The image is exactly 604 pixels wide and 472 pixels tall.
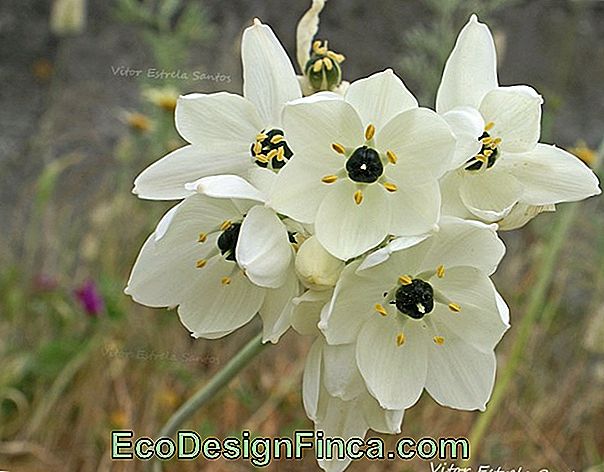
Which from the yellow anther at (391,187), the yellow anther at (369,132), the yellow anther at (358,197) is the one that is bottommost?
the yellow anther at (358,197)

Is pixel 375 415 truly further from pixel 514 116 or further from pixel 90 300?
pixel 90 300

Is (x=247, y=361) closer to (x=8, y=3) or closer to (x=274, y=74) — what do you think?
(x=274, y=74)

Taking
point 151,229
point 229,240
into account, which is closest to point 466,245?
point 229,240

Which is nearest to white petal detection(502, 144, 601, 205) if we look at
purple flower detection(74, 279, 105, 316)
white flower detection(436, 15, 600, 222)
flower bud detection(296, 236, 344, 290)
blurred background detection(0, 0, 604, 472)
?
white flower detection(436, 15, 600, 222)

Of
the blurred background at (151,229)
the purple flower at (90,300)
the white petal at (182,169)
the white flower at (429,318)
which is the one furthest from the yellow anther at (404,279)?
the purple flower at (90,300)

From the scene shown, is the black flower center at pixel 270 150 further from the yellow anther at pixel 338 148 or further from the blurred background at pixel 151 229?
the blurred background at pixel 151 229

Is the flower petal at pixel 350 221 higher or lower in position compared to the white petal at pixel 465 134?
lower

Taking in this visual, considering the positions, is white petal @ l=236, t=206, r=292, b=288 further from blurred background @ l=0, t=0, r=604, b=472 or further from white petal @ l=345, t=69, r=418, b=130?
blurred background @ l=0, t=0, r=604, b=472
